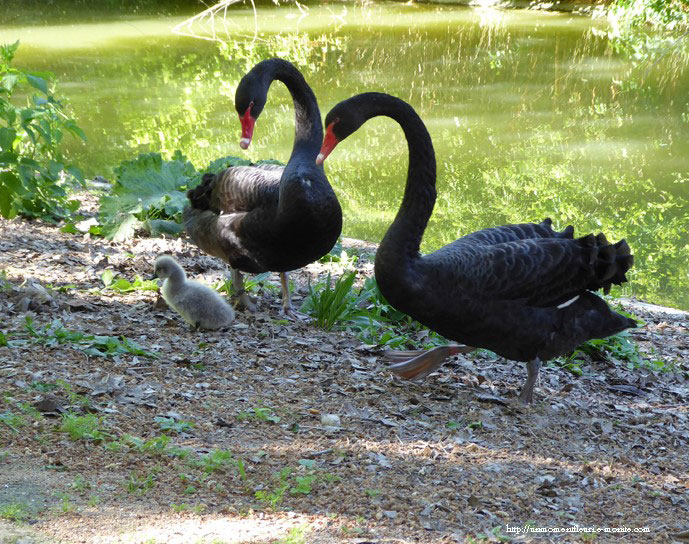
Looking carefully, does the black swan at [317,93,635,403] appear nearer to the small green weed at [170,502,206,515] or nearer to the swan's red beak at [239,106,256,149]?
the swan's red beak at [239,106,256,149]

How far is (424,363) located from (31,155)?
12.1ft

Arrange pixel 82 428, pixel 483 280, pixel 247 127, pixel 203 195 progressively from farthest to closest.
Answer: pixel 203 195 < pixel 247 127 < pixel 483 280 < pixel 82 428

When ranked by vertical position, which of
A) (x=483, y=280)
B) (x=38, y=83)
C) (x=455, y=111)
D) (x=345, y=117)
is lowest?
(x=455, y=111)

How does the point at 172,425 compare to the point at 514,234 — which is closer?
the point at 172,425

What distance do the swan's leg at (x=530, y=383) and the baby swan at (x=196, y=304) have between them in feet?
5.66

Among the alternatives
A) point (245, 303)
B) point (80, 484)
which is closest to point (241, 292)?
point (245, 303)

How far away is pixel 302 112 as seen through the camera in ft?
18.2

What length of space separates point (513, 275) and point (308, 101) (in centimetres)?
214

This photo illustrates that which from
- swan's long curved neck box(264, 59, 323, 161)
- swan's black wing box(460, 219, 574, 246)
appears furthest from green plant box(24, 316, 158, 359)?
swan's black wing box(460, 219, 574, 246)

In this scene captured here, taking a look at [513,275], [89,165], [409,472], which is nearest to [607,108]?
[89,165]

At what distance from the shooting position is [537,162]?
34.3ft

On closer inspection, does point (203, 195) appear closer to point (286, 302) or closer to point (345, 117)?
point (286, 302)

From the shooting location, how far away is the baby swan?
15.5 ft

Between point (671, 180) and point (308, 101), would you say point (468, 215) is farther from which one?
point (308, 101)
